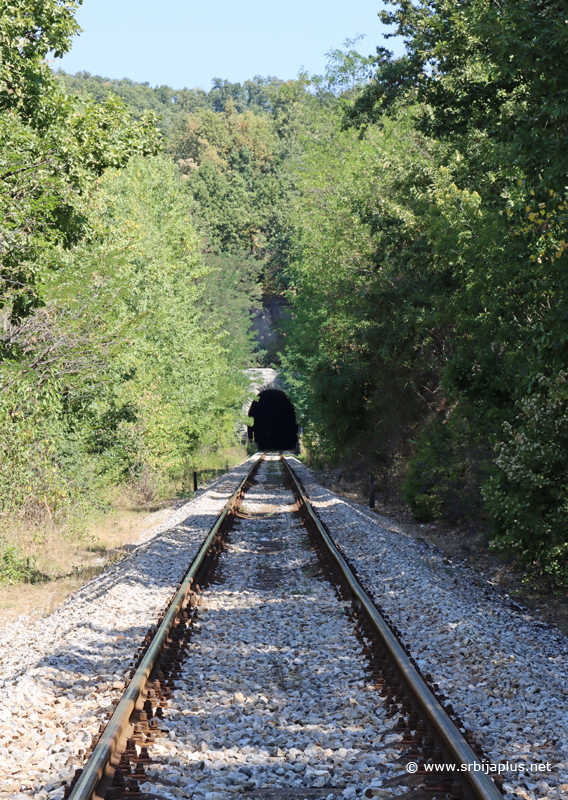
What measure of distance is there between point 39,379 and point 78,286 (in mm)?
2750

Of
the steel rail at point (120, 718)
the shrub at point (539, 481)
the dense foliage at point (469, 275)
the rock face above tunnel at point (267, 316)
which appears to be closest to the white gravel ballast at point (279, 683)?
the steel rail at point (120, 718)

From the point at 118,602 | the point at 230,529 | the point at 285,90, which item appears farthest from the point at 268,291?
the point at 118,602

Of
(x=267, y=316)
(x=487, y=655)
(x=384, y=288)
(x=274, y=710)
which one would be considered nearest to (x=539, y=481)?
(x=487, y=655)

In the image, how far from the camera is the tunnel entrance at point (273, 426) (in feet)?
260

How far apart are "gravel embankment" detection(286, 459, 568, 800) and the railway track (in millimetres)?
319

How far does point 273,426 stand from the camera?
269 ft

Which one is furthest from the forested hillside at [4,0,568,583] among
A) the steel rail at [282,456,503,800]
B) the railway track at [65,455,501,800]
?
the railway track at [65,455,501,800]

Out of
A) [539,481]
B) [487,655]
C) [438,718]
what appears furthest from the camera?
[539,481]

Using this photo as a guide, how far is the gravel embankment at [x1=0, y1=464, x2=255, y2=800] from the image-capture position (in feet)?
14.4

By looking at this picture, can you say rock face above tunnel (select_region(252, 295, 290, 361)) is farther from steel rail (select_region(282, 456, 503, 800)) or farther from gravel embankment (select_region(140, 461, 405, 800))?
steel rail (select_region(282, 456, 503, 800))

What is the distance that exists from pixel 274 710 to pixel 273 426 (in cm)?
7639

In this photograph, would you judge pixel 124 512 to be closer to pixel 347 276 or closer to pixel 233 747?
pixel 347 276

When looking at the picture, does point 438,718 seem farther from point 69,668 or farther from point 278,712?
point 69,668

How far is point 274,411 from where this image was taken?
80.6 metres
